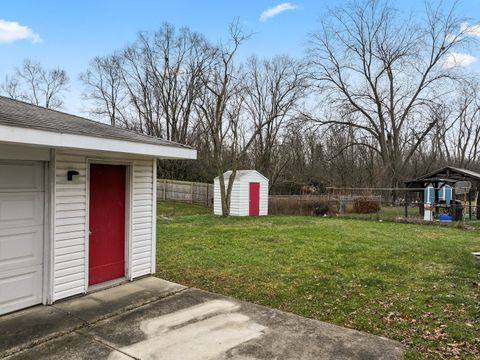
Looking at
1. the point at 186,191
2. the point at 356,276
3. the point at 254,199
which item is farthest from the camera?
the point at 186,191

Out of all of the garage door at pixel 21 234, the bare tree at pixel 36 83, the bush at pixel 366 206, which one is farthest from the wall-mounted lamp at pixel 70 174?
the bare tree at pixel 36 83

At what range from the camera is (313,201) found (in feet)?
62.1

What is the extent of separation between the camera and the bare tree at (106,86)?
35.2 metres

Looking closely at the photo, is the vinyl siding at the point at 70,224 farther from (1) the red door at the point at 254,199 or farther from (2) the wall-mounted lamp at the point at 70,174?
(1) the red door at the point at 254,199

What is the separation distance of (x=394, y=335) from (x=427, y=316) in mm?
820

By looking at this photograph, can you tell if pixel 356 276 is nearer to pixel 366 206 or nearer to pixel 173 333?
pixel 173 333

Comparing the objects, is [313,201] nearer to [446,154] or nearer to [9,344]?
[9,344]

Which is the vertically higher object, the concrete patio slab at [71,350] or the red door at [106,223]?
the red door at [106,223]

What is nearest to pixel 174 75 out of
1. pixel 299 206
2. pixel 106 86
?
pixel 106 86

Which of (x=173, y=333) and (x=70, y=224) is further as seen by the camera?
(x=70, y=224)

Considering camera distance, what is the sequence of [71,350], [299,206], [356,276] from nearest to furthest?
[71,350]
[356,276]
[299,206]

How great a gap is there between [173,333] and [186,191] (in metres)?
21.5

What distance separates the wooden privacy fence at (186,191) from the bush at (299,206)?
518 cm

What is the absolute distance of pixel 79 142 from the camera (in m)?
4.04
